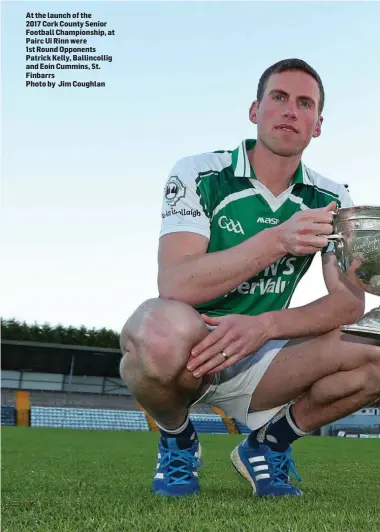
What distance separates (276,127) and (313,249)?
766 mm

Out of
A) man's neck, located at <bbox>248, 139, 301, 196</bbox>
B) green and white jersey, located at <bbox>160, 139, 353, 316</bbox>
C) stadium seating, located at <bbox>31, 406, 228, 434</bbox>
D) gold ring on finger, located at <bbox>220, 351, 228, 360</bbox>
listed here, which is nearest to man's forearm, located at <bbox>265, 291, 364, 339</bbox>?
gold ring on finger, located at <bbox>220, 351, 228, 360</bbox>

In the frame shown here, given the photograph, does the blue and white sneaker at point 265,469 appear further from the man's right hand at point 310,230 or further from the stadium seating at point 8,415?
the stadium seating at point 8,415

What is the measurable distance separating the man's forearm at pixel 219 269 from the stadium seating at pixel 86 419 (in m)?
25.2

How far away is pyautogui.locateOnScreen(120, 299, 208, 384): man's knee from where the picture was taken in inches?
85.4

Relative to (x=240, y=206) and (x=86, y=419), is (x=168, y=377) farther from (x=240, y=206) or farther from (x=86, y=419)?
(x=86, y=419)

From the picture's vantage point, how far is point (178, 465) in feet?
8.15

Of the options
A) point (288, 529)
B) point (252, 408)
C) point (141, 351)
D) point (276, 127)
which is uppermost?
point (276, 127)

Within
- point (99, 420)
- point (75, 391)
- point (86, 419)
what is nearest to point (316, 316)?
point (86, 419)

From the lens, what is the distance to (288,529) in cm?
156

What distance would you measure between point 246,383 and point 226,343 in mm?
→ 564

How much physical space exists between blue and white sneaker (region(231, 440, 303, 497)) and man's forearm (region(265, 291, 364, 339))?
0.57 m

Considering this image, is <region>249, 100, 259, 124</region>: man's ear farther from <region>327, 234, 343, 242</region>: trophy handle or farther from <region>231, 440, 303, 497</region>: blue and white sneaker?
<region>231, 440, 303, 497</region>: blue and white sneaker

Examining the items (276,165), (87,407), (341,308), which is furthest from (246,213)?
(87,407)

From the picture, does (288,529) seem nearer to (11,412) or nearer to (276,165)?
(276,165)
